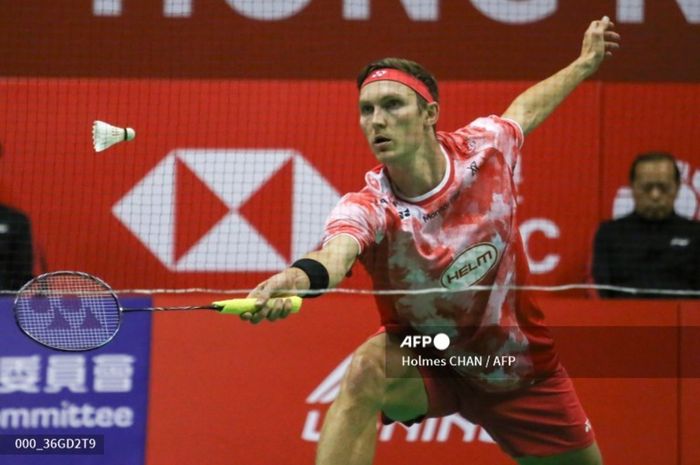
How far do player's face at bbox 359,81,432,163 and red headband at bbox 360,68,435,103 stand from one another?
23 millimetres

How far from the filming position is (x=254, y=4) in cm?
982

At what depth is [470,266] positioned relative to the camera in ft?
18.5

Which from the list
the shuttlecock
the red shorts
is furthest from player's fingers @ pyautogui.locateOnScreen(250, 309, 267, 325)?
the shuttlecock

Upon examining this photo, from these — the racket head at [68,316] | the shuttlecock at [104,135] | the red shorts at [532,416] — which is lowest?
the red shorts at [532,416]

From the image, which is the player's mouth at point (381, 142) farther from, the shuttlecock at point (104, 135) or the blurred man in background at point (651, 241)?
the blurred man in background at point (651, 241)

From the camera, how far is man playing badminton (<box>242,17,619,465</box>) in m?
5.34

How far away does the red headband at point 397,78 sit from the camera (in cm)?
567

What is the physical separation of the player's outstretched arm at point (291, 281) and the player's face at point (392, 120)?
0.60m

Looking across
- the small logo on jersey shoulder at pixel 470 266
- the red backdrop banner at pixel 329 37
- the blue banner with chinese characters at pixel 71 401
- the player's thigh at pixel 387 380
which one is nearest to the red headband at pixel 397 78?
the small logo on jersey shoulder at pixel 470 266

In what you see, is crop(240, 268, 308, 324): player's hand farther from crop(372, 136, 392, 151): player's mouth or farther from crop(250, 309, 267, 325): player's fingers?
crop(372, 136, 392, 151): player's mouth

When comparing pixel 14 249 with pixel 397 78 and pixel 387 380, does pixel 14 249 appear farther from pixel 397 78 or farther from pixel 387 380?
pixel 387 380

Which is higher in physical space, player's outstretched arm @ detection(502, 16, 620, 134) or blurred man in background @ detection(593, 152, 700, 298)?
player's outstretched arm @ detection(502, 16, 620, 134)

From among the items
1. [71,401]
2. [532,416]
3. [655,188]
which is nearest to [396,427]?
[532,416]

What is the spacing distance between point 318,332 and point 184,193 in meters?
1.48
